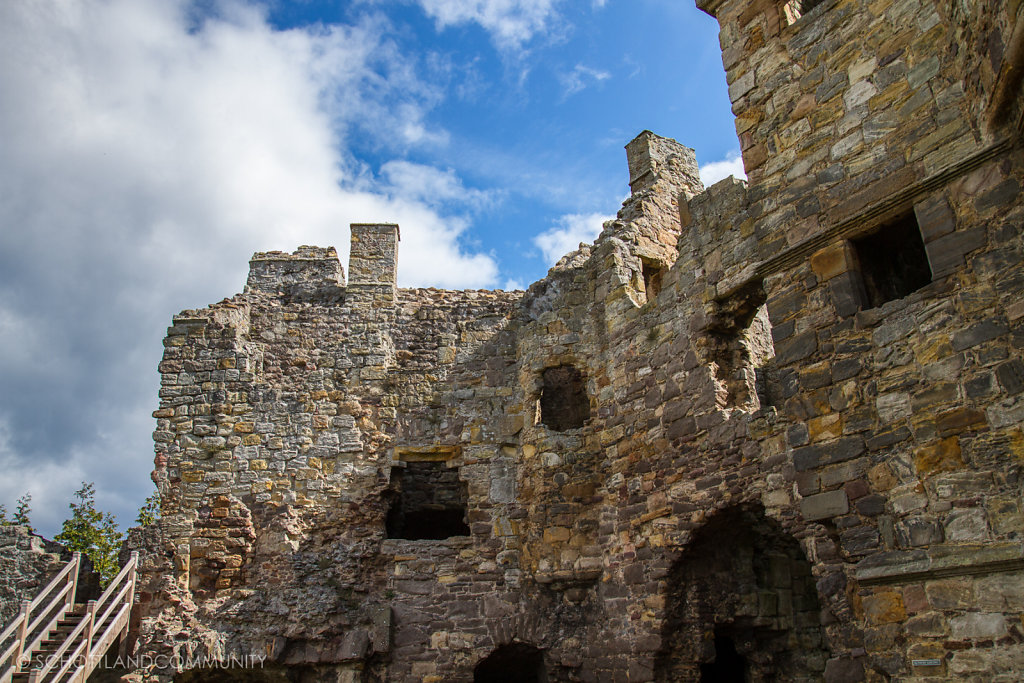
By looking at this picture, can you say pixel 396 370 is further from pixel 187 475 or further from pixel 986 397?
pixel 986 397

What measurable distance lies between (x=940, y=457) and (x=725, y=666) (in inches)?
197

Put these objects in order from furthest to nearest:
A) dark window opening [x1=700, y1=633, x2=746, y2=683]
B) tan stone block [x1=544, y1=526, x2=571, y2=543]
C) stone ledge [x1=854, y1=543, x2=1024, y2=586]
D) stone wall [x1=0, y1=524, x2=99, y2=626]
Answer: stone wall [x1=0, y1=524, x2=99, y2=626], tan stone block [x1=544, y1=526, x2=571, y2=543], dark window opening [x1=700, y1=633, x2=746, y2=683], stone ledge [x1=854, y1=543, x2=1024, y2=586]

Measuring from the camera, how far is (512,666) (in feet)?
32.6

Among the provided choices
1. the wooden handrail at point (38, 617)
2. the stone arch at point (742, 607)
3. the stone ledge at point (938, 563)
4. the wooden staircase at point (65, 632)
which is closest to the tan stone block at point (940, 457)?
the stone ledge at point (938, 563)

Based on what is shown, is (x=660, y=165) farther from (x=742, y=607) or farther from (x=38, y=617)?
(x=38, y=617)

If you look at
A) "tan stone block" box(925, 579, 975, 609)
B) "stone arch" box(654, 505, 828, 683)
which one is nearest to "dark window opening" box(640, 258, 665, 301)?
"stone arch" box(654, 505, 828, 683)

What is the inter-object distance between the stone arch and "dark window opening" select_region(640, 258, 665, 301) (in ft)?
13.1

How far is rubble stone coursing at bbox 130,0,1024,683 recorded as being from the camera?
4.64 metres

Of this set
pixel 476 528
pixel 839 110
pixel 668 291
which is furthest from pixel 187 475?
pixel 839 110

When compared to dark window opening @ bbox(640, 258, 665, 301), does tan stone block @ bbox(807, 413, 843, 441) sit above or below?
below

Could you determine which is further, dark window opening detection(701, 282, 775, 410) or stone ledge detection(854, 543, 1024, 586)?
dark window opening detection(701, 282, 775, 410)

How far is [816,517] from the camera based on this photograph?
17.1 feet

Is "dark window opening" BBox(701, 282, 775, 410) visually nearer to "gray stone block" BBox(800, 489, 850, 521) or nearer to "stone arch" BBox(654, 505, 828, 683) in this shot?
"stone arch" BBox(654, 505, 828, 683)

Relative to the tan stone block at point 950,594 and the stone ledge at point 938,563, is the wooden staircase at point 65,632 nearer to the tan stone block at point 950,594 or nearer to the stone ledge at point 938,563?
the stone ledge at point 938,563
